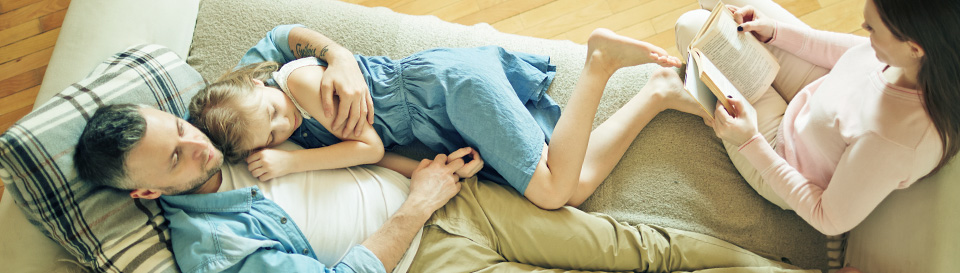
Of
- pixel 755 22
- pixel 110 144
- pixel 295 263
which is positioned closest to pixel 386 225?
pixel 295 263

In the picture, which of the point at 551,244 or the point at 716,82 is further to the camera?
the point at 551,244

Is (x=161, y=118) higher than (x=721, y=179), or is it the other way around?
(x=161, y=118)

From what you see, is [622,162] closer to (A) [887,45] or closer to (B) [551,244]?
(B) [551,244]

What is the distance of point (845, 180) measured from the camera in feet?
3.55

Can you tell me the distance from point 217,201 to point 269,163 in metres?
0.14

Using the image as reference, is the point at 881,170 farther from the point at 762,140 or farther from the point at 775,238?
the point at 775,238

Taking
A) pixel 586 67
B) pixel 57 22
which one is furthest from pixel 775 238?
pixel 57 22

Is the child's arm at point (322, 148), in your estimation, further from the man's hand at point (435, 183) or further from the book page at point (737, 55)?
the book page at point (737, 55)

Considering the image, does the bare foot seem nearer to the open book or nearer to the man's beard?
the open book

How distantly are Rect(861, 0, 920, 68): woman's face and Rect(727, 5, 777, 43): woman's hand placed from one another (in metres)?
0.38

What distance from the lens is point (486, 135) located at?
1351mm

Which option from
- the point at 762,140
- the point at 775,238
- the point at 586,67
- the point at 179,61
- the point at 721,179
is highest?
the point at 179,61

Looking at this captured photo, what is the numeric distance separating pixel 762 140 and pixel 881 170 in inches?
9.3

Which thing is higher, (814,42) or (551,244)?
(814,42)
